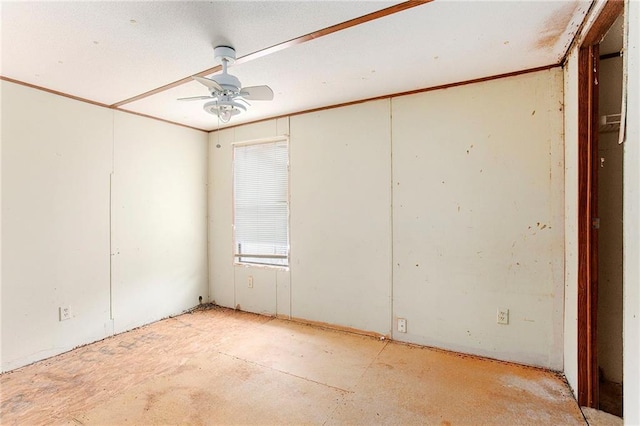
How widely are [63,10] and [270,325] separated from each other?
121 inches

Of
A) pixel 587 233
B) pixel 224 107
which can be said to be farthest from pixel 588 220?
pixel 224 107

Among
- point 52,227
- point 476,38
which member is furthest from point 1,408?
point 476,38

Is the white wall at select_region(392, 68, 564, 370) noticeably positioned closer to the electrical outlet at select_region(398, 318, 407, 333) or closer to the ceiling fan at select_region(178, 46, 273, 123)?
the electrical outlet at select_region(398, 318, 407, 333)

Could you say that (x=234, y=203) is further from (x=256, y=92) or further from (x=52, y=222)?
(x=256, y=92)

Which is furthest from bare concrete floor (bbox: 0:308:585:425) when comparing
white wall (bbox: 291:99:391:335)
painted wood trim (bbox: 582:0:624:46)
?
painted wood trim (bbox: 582:0:624:46)

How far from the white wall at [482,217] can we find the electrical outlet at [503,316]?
0.10 ft

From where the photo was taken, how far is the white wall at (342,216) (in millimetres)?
3047

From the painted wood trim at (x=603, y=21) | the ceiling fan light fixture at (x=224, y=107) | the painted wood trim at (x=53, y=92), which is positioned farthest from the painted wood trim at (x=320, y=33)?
the painted wood trim at (x=53, y=92)

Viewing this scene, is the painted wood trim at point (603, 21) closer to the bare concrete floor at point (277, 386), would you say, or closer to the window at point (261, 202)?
the bare concrete floor at point (277, 386)

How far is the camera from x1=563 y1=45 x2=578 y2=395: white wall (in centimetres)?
206

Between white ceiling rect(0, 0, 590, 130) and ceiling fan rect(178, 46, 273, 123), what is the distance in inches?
3.2

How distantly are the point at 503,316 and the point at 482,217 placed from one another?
0.83 meters

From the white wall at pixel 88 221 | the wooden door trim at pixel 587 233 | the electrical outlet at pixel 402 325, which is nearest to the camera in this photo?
the wooden door trim at pixel 587 233

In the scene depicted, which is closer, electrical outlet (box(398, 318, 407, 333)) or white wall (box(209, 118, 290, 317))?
electrical outlet (box(398, 318, 407, 333))
